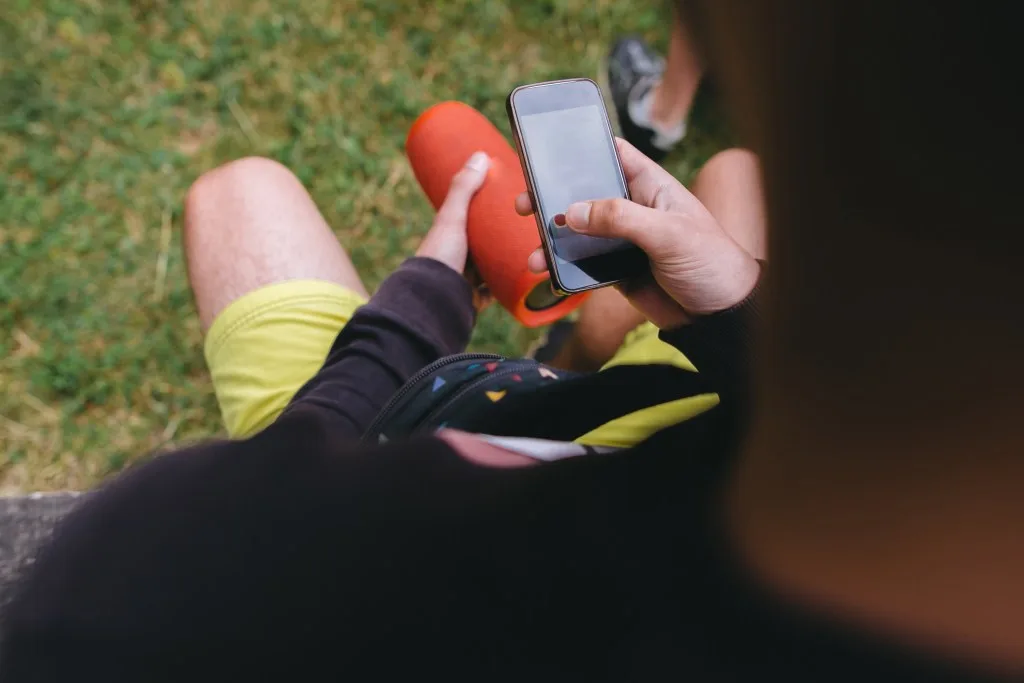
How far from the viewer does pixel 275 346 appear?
42.4 inches

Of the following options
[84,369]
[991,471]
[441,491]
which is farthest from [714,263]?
[84,369]

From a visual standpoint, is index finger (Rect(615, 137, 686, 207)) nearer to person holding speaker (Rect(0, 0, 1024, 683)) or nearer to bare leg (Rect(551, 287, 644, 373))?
person holding speaker (Rect(0, 0, 1024, 683))

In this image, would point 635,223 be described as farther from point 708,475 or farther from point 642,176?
point 708,475

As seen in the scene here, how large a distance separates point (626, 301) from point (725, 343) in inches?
18.4

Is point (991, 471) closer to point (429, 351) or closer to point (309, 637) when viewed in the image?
point (309, 637)

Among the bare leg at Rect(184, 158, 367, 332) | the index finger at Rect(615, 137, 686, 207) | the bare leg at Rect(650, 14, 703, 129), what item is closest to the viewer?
the index finger at Rect(615, 137, 686, 207)

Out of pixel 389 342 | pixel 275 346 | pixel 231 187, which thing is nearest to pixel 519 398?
pixel 389 342

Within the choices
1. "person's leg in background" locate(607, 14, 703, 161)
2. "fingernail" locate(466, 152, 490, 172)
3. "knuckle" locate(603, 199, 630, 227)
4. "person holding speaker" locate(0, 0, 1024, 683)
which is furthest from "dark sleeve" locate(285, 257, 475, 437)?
"person's leg in background" locate(607, 14, 703, 161)

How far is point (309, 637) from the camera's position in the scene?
20.6 inches

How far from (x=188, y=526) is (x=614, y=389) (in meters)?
0.51

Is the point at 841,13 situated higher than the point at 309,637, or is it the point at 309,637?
the point at 841,13

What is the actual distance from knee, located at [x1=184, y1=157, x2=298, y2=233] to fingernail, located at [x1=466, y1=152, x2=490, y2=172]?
40 centimetres

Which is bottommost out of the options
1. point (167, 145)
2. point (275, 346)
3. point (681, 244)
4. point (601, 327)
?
point (601, 327)

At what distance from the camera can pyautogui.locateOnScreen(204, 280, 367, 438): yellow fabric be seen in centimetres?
105
